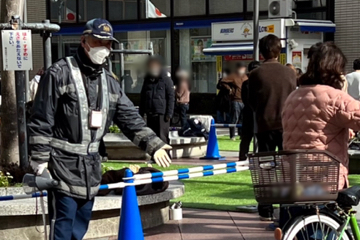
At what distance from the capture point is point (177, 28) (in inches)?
1086

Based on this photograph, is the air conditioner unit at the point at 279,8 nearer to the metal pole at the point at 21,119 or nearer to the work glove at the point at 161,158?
the metal pole at the point at 21,119

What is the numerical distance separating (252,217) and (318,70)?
3.56 meters

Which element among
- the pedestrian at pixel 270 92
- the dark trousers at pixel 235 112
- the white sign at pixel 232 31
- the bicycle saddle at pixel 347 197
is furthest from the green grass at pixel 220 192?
the white sign at pixel 232 31

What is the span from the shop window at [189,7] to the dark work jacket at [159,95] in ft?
47.4

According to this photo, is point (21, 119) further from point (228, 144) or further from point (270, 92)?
point (228, 144)

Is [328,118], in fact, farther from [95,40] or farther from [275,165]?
[95,40]

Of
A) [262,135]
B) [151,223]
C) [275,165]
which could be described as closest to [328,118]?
[275,165]

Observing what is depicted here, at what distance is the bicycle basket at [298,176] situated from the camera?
4426 mm

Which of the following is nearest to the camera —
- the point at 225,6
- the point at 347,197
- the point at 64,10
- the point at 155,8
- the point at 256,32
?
the point at 347,197

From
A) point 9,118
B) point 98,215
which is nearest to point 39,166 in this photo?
point 98,215

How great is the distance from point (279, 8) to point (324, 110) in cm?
707

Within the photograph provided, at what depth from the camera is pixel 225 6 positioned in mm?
26438

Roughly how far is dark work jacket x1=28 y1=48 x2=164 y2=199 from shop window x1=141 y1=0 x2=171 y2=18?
23.3 meters

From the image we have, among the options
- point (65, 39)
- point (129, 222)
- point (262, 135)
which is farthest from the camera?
point (65, 39)
